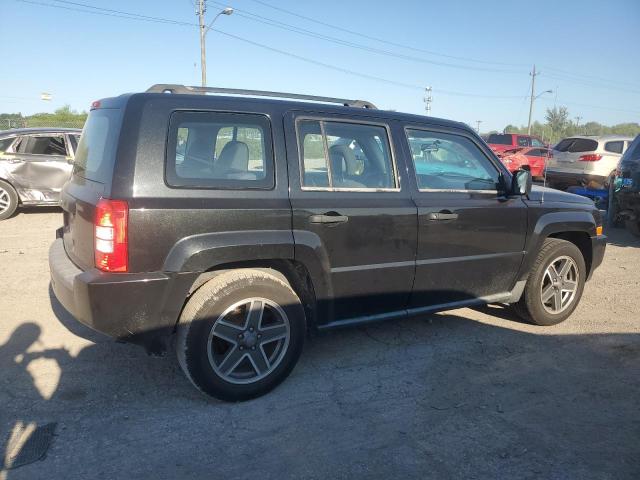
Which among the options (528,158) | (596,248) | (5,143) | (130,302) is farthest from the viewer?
(528,158)

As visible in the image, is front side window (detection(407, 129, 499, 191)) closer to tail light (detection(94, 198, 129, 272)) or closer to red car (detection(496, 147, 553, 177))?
tail light (detection(94, 198, 129, 272))

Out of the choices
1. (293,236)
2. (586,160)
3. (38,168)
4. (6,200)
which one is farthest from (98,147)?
(586,160)

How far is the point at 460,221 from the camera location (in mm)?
3898

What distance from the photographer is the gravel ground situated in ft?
8.64

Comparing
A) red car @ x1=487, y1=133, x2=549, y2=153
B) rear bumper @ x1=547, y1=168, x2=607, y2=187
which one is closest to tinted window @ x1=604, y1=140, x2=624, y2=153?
rear bumper @ x1=547, y1=168, x2=607, y2=187

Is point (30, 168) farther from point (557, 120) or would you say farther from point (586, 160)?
point (557, 120)

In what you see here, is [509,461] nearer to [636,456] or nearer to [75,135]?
[636,456]

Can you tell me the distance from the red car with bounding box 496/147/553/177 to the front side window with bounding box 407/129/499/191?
14882mm

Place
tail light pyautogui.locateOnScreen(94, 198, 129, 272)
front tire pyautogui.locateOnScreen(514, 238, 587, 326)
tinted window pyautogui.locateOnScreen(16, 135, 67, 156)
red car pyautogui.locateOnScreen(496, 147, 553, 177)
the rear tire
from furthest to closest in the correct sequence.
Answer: red car pyautogui.locateOnScreen(496, 147, 553, 177) < tinted window pyautogui.locateOnScreen(16, 135, 67, 156) < the rear tire < front tire pyautogui.locateOnScreen(514, 238, 587, 326) < tail light pyautogui.locateOnScreen(94, 198, 129, 272)

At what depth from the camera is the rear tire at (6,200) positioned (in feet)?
28.9

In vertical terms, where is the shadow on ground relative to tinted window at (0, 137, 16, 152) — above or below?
below

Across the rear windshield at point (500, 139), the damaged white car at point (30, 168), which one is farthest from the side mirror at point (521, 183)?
the rear windshield at point (500, 139)

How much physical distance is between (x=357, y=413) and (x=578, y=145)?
12.8 meters

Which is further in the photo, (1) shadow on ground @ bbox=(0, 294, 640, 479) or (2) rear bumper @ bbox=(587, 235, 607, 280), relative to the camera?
(2) rear bumper @ bbox=(587, 235, 607, 280)
